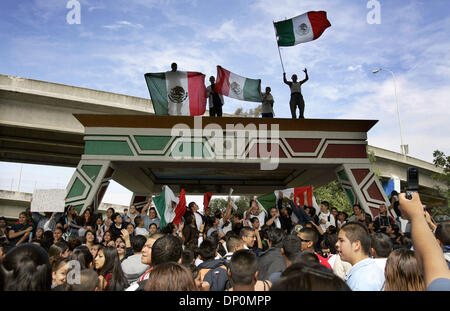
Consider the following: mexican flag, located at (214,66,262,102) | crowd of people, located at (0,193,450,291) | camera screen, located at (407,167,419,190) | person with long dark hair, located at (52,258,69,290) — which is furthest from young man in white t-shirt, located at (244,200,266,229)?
camera screen, located at (407,167,419,190)

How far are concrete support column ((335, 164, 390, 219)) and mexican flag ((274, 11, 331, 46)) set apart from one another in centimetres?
540

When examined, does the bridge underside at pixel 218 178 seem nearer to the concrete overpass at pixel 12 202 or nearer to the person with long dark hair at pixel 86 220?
the person with long dark hair at pixel 86 220

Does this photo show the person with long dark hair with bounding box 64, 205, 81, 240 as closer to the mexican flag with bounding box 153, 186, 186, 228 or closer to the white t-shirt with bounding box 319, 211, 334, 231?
the mexican flag with bounding box 153, 186, 186, 228

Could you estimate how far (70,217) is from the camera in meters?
10.0

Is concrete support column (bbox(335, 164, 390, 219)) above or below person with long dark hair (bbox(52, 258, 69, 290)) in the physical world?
above

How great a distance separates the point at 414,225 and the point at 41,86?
17.8 m

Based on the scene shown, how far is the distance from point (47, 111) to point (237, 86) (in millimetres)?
9831

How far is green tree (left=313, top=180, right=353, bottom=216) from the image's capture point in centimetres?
2289

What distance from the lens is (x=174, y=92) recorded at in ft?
43.1

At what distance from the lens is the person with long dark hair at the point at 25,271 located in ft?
7.25

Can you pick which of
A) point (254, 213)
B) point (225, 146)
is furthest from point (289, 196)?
point (225, 146)

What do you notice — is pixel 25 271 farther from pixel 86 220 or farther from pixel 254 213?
pixel 254 213
